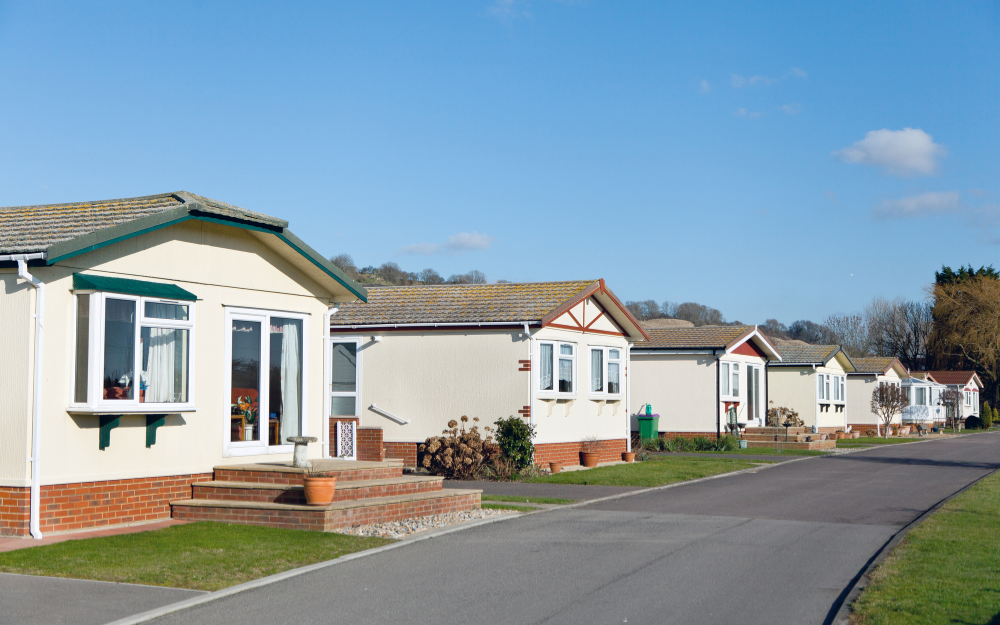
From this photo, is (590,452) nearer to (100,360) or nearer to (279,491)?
(279,491)

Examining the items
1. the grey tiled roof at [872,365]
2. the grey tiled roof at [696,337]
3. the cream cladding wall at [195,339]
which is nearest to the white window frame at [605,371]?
the grey tiled roof at [696,337]

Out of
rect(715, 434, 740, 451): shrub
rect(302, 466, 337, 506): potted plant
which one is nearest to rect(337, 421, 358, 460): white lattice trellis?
rect(302, 466, 337, 506): potted plant

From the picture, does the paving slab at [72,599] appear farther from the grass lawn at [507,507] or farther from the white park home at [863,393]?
the white park home at [863,393]

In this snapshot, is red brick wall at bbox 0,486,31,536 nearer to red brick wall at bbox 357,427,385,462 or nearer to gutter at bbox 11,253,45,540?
gutter at bbox 11,253,45,540

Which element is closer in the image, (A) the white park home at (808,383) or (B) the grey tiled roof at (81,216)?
(B) the grey tiled roof at (81,216)

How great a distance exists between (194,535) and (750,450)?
Result: 2461 centimetres

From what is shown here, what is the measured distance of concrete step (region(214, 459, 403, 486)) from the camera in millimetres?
12734

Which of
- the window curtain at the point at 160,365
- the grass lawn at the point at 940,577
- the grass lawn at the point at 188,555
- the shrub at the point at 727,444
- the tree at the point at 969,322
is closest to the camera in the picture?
the grass lawn at the point at 940,577

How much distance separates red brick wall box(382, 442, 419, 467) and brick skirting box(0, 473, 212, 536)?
897 cm

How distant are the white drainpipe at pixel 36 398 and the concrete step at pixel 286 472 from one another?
2.77 metres

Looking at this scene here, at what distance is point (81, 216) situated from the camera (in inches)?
496

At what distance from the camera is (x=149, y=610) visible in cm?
753

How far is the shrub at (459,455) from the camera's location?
1990 centimetres

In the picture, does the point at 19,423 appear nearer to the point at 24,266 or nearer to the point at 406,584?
the point at 24,266
